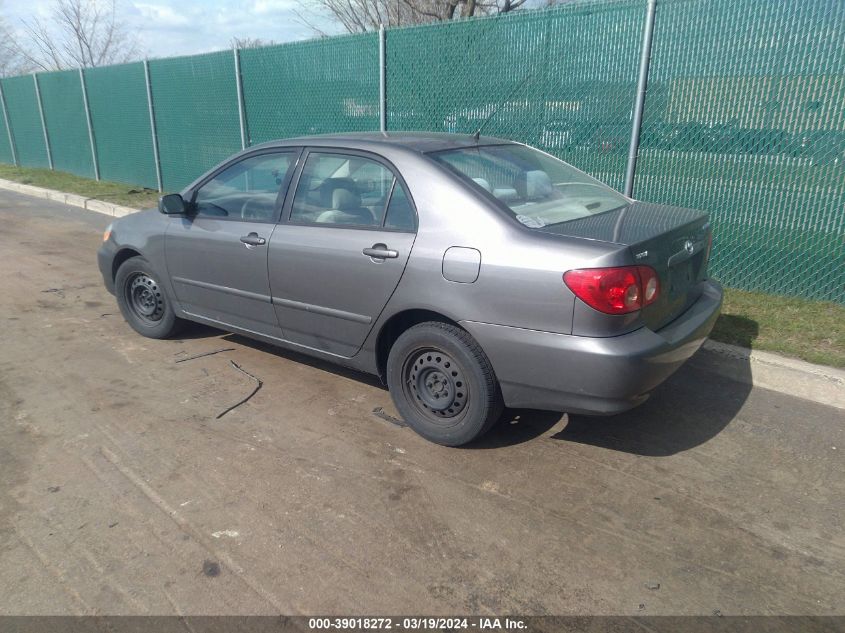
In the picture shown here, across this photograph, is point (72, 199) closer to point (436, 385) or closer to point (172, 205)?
point (172, 205)

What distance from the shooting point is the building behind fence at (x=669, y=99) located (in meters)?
5.45

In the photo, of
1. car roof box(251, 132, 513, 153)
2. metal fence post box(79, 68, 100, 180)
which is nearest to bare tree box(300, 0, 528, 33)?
metal fence post box(79, 68, 100, 180)

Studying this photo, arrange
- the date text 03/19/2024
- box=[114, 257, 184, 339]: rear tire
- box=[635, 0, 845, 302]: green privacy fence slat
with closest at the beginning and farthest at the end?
the date text 03/19/2024 → box=[114, 257, 184, 339]: rear tire → box=[635, 0, 845, 302]: green privacy fence slat

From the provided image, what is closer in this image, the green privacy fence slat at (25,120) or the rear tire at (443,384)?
the rear tire at (443,384)

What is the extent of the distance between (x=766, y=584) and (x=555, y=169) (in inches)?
106

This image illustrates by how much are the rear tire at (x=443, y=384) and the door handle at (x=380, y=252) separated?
0.42 meters

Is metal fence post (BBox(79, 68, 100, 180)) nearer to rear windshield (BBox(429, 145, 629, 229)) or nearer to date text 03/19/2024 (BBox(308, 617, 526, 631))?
rear windshield (BBox(429, 145, 629, 229))

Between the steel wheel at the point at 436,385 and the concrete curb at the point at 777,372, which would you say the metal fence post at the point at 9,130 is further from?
the concrete curb at the point at 777,372

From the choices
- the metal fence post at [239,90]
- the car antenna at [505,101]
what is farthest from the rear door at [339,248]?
the metal fence post at [239,90]

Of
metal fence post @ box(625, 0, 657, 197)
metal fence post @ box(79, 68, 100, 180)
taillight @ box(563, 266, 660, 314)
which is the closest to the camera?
taillight @ box(563, 266, 660, 314)

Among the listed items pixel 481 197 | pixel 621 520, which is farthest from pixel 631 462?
pixel 481 197

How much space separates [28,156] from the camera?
18.8 metres

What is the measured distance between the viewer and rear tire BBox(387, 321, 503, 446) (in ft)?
11.1

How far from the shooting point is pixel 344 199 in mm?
3969
